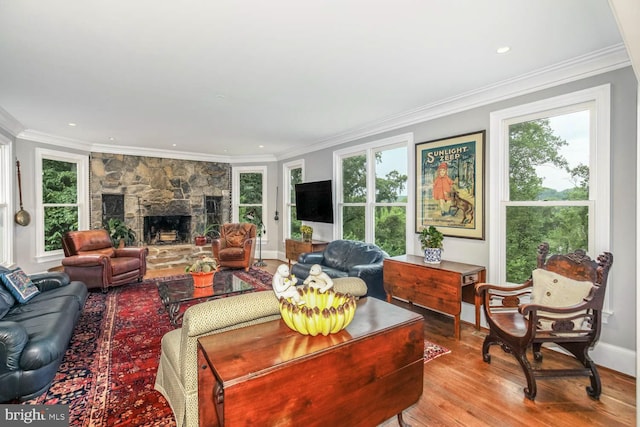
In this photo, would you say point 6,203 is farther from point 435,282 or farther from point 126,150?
point 435,282

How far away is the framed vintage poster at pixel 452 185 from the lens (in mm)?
3342

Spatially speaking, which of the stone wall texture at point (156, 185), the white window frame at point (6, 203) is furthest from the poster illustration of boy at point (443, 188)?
the white window frame at point (6, 203)

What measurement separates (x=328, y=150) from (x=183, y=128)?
2452mm

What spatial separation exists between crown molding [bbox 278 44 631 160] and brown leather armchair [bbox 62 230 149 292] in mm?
4140

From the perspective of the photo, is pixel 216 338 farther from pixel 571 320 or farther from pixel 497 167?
pixel 497 167

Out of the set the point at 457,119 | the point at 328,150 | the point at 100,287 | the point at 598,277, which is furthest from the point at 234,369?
the point at 328,150

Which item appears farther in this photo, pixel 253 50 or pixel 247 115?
pixel 247 115

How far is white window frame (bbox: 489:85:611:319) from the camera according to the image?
2.46 m

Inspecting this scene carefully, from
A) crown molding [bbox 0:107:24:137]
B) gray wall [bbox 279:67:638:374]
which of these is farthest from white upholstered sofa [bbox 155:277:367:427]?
crown molding [bbox 0:107:24:137]

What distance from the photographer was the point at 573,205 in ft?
8.91

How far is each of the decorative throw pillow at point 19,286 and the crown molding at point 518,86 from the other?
14.3ft

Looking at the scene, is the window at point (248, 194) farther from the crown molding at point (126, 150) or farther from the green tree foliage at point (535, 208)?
the green tree foliage at point (535, 208)

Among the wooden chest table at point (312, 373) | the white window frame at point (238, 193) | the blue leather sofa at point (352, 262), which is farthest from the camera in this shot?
the white window frame at point (238, 193)

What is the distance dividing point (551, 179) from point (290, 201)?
503 centimetres
